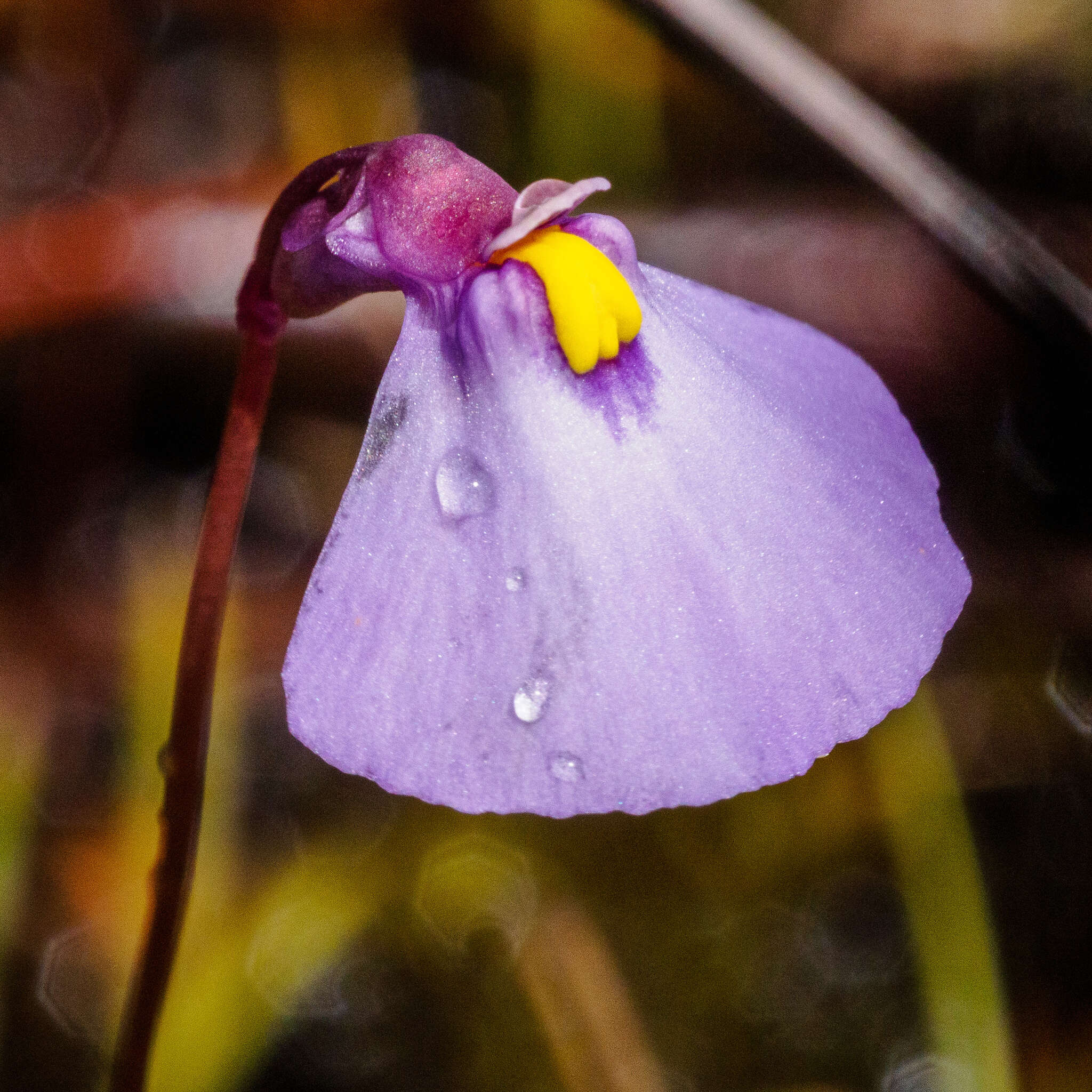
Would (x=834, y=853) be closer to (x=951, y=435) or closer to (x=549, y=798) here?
(x=951, y=435)

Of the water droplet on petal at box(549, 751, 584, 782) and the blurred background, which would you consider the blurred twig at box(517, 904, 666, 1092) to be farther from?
the water droplet on petal at box(549, 751, 584, 782)

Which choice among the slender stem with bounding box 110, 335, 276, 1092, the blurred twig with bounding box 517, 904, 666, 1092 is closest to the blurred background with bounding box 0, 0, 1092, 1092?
the blurred twig with bounding box 517, 904, 666, 1092

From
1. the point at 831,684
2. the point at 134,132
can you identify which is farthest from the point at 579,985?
the point at 134,132

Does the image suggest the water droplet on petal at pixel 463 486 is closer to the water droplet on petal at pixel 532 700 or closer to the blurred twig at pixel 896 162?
the water droplet on petal at pixel 532 700

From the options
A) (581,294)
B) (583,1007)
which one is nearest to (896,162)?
(581,294)

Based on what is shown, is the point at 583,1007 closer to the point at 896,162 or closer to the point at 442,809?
the point at 442,809

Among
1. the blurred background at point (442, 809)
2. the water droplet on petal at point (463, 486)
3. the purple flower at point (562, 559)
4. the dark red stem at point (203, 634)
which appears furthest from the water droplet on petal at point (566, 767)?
the blurred background at point (442, 809)
